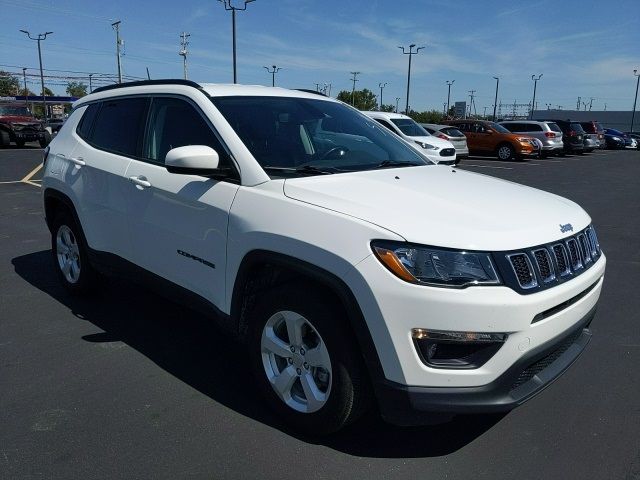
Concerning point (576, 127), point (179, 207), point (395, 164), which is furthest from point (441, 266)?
point (576, 127)

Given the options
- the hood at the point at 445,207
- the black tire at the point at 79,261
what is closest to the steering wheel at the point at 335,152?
the hood at the point at 445,207

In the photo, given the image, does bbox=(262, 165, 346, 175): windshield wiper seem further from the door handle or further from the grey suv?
the grey suv

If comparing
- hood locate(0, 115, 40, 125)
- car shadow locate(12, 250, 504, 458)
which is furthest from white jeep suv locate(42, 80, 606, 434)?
hood locate(0, 115, 40, 125)

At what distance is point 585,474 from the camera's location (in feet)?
8.36

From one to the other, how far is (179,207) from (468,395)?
200 centimetres

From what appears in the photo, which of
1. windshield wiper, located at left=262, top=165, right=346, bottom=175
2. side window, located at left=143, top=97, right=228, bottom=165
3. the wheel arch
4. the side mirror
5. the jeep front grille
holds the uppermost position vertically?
side window, located at left=143, top=97, right=228, bottom=165

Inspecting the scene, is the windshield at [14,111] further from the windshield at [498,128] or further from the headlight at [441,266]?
the headlight at [441,266]

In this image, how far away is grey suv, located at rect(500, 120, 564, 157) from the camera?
80.8 feet

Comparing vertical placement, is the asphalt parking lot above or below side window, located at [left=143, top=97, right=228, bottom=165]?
below

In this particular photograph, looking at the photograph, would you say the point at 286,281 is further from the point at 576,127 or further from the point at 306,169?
the point at 576,127

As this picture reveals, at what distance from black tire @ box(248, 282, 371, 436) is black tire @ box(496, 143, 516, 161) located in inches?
897

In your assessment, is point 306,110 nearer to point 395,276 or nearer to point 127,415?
point 395,276

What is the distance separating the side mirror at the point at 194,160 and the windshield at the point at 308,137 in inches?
10.0

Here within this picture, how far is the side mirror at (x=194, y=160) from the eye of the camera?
9.71 feet
